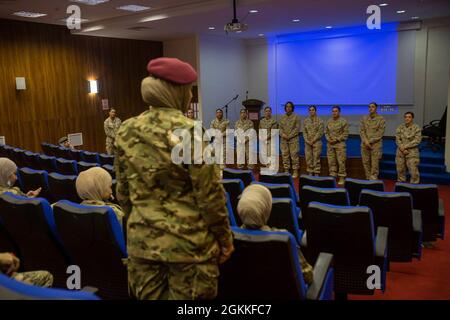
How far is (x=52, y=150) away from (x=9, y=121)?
205 cm

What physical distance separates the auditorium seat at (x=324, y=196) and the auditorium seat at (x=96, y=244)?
1.66 m

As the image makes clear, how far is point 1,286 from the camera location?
3.76 feet

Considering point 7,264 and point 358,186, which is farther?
point 358,186

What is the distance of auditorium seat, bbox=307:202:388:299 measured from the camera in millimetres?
2484

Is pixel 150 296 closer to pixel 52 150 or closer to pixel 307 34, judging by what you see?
pixel 52 150

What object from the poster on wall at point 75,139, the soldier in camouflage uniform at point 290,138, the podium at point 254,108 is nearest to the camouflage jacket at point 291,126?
the soldier in camouflage uniform at point 290,138

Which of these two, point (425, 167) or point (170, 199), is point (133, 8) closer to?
point (425, 167)

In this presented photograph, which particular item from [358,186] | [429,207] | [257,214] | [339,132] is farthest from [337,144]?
[257,214]

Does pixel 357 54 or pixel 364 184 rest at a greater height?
pixel 357 54

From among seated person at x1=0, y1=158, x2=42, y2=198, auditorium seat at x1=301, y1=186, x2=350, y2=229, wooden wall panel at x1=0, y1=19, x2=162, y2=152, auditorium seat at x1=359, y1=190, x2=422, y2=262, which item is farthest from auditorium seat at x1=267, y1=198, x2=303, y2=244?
wooden wall panel at x1=0, y1=19, x2=162, y2=152

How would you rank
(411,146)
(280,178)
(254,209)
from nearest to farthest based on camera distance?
(254,209) < (280,178) < (411,146)

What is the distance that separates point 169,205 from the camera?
1540 millimetres

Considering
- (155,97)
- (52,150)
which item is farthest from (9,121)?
(155,97)

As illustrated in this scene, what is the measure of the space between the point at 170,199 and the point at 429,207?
3.15 metres
